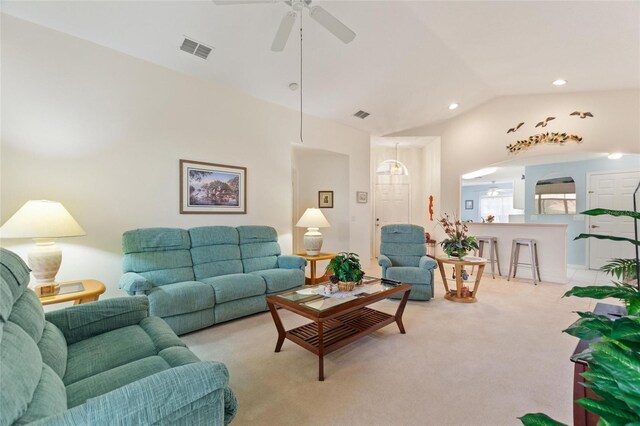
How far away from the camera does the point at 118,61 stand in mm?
3059

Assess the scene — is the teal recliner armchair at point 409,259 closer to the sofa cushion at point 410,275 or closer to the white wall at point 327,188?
the sofa cushion at point 410,275

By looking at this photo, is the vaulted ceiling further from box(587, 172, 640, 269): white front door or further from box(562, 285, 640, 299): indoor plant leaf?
box(562, 285, 640, 299): indoor plant leaf

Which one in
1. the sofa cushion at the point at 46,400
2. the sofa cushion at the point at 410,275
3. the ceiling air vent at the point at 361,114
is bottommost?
the sofa cushion at the point at 410,275

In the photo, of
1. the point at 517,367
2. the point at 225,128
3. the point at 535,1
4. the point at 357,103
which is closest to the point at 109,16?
the point at 225,128

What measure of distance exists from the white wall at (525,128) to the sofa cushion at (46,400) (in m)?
6.26

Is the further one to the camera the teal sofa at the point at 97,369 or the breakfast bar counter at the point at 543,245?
the breakfast bar counter at the point at 543,245

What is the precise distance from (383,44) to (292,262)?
9.93 ft

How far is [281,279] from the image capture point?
3.41 meters

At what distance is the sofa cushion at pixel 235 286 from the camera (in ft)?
9.64

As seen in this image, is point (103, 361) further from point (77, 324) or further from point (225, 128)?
point (225, 128)

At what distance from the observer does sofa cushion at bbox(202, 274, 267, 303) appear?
9.64ft

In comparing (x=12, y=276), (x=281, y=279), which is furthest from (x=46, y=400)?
(x=281, y=279)

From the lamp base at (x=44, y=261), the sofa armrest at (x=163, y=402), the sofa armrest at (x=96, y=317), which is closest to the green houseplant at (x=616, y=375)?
the sofa armrest at (x=163, y=402)

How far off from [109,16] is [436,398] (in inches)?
166
